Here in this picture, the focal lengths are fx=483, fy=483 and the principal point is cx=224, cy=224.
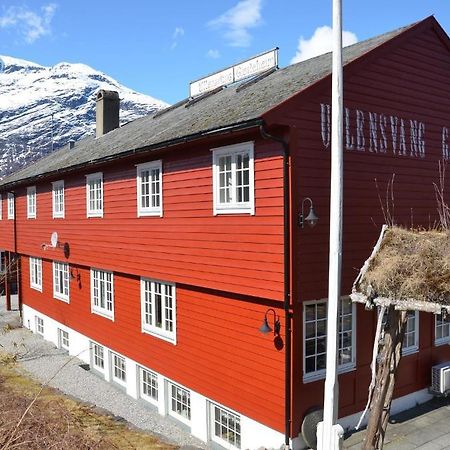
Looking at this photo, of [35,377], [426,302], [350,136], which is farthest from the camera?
[35,377]

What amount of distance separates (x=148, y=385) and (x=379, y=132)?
32.5 ft

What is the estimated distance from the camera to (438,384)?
1209 cm

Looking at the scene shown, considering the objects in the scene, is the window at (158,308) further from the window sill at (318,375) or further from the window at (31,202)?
the window at (31,202)

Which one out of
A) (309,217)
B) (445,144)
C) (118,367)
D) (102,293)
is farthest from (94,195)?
(445,144)

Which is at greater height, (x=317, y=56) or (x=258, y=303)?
(x=317, y=56)

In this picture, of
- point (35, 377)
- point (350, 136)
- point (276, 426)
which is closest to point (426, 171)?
point (350, 136)

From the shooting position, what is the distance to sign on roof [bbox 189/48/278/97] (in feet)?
50.0

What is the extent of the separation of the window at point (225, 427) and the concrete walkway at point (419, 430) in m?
2.56

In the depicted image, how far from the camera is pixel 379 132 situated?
11.3 metres

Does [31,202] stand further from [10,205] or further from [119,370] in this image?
[119,370]

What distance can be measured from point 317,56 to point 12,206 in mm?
18622

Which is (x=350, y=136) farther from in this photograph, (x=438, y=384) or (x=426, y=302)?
(x=438, y=384)

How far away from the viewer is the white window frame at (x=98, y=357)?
675 inches

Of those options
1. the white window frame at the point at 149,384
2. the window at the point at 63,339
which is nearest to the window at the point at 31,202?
the window at the point at 63,339
